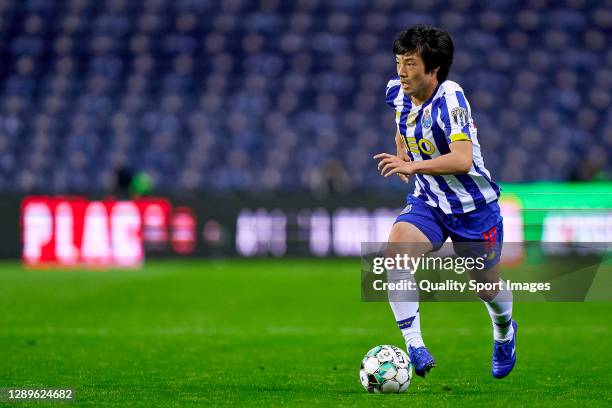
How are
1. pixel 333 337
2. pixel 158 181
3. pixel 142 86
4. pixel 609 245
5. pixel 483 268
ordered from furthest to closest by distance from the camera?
pixel 142 86, pixel 158 181, pixel 609 245, pixel 333 337, pixel 483 268

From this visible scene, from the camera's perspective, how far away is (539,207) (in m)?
16.6

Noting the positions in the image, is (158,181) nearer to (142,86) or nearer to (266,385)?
(142,86)

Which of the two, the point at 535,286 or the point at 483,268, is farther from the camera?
the point at 535,286

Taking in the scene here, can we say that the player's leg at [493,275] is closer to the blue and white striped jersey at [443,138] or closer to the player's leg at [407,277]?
the blue and white striped jersey at [443,138]

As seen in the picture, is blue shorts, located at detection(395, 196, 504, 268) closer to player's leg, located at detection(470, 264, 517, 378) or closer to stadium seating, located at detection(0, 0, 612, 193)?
player's leg, located at detection(470, 264, 517, 378)

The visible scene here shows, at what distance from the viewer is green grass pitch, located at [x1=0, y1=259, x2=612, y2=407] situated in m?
5.84

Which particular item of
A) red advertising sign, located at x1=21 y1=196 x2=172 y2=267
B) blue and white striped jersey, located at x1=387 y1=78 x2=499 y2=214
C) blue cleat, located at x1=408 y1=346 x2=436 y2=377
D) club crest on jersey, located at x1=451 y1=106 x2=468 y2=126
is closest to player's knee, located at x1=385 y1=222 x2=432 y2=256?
blue and white striped jersey, located at x1=387 y1=78 x2=499 y2=214

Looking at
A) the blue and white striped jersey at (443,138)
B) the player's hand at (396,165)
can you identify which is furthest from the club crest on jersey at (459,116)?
the player's hand at (396,165)

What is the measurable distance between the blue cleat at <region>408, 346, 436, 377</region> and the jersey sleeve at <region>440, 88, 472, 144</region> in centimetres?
114

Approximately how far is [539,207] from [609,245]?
2209 millimetres

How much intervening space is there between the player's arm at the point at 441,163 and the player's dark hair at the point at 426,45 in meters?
0.47

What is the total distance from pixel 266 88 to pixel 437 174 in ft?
56.6

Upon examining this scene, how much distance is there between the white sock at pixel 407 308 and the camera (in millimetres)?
5902

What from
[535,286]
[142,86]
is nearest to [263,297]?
[535,286]
